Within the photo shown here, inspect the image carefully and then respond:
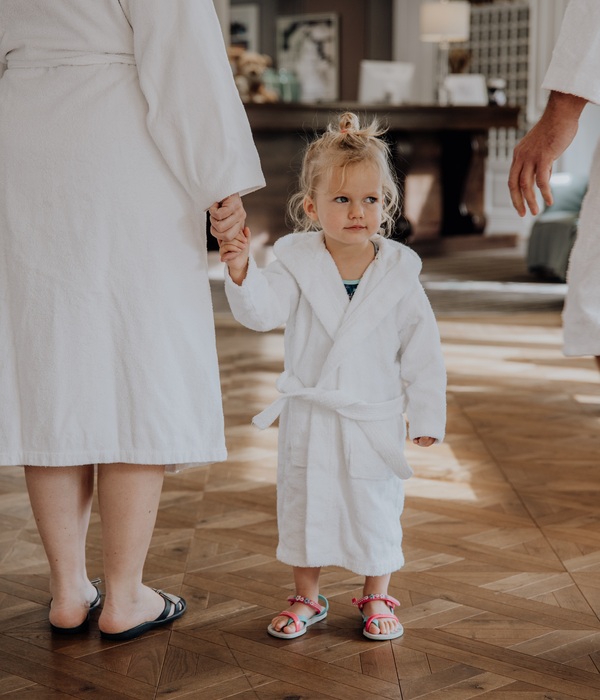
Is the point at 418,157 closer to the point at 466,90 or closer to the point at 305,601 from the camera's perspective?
the point at 466,90

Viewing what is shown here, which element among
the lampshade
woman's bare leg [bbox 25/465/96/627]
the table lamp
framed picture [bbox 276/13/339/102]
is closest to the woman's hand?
woman's bare leg [bbox 25/465/96/627]

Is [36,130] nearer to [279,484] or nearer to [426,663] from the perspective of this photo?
[279,484]

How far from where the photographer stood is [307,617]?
74.0 inches

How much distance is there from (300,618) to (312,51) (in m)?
11.8

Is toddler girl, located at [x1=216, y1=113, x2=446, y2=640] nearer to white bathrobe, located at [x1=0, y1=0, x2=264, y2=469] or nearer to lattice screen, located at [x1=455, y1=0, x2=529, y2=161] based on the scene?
white bathrobe, located at [x1=0, y1=0, x2=264, y2=469]

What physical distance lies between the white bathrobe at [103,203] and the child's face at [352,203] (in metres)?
0.14

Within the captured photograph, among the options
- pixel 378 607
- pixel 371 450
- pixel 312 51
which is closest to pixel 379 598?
pixel 378 607

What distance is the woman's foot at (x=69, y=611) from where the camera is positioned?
1864mm

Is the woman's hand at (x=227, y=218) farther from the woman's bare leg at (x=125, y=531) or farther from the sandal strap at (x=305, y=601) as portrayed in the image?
the sandal strap at (x=305, y=601)

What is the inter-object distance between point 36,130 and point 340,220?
1.71 ft

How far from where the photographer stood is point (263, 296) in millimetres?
1790

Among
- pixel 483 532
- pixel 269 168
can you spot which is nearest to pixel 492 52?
pixel 269 168

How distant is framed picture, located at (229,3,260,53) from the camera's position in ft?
43.4

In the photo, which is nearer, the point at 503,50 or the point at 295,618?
the point at 295,618
